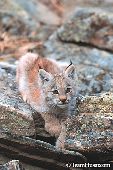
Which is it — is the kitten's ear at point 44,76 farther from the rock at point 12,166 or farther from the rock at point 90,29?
the rock at point 90,29

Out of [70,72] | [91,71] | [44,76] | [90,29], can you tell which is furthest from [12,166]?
[90,29]

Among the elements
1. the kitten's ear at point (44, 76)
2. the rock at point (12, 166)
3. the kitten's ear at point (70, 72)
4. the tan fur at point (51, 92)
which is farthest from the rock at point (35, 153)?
the kitten's ear at point (70, 72)

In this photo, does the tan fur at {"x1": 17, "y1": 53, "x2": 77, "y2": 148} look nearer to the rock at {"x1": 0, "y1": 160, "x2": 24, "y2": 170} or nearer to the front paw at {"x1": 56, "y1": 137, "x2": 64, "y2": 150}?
the front paw at {"x1": 56, "y1": 137, "x2": 64, "y2": 150}

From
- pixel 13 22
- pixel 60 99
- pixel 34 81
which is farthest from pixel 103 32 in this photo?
pixel 60 99

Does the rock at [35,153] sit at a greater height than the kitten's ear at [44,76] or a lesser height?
lesser

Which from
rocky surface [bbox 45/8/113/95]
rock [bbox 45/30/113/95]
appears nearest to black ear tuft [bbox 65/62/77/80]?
rock [bbox 45/30/113/95]

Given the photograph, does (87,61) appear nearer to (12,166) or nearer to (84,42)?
(84,42)

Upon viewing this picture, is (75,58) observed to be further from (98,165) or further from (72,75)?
(98,165)
